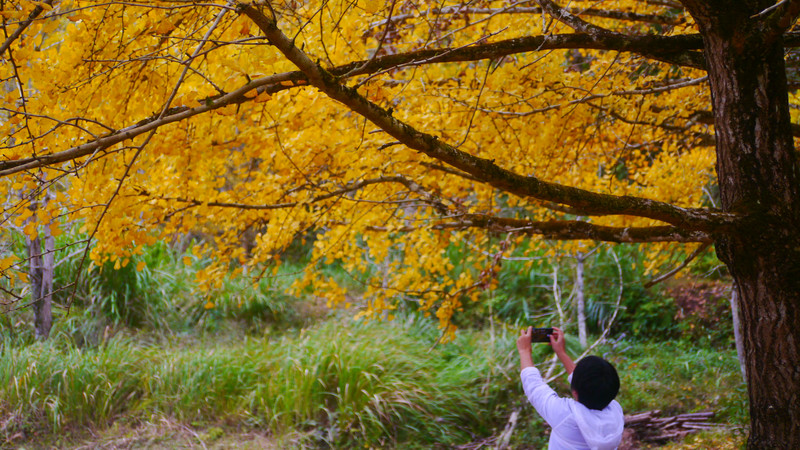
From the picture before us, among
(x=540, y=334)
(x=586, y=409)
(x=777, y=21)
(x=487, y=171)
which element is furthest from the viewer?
(x=540, y=334)

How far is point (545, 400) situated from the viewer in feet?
7.75

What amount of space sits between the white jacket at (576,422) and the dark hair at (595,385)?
4cm

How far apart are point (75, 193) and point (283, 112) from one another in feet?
3.42

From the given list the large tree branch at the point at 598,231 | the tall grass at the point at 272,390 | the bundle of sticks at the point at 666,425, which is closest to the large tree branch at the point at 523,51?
the large tree branch at the point at 598,231

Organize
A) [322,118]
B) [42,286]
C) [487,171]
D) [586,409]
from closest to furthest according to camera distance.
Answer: [487,171], [586,409], [322,118], [42,286]

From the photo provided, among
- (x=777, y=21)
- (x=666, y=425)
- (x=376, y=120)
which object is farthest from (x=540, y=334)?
(x=666, y=425)

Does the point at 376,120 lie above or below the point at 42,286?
above

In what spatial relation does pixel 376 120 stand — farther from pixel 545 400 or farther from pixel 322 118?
pixel 322 118

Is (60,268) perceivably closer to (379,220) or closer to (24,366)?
(24,366)

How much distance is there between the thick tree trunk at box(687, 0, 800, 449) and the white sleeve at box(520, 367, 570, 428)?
2.69ft

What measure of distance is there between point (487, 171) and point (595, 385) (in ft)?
2.96

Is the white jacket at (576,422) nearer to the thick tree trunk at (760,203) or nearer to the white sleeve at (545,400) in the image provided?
the white sleeve at (545,400)

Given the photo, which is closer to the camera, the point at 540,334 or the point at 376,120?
the point at 376,120

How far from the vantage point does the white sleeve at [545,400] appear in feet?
7.67
